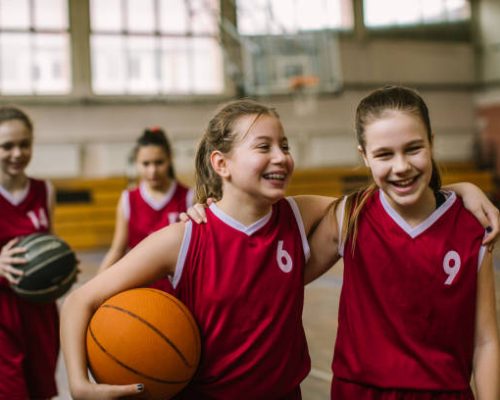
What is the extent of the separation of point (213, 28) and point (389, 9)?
4.04m

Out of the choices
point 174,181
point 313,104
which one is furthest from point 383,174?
point 313,104

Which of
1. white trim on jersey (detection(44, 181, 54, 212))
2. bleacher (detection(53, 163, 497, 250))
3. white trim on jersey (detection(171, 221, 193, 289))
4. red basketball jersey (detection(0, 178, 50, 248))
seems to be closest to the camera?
white trim on jersey (detection(171, 221, 193, 289))

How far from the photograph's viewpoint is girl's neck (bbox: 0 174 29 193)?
2.97 m

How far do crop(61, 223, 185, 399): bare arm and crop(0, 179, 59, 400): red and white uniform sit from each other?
1.18 m

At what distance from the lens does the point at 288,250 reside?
1.90 m

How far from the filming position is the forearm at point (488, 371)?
172cm

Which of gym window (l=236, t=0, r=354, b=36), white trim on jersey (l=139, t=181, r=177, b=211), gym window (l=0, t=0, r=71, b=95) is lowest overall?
white trim on jersey (l=139, t=181, r=177, b=211)

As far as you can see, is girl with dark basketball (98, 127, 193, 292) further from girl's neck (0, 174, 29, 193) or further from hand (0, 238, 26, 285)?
hand (0, 238, 26, 285)

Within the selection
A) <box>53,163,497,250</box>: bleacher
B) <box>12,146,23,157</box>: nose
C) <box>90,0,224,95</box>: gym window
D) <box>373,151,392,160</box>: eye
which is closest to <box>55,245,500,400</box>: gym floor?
<box>12,146,23,157</box>: nose

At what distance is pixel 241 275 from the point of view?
6.00ft

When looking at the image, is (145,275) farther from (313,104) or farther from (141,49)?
(313,104)

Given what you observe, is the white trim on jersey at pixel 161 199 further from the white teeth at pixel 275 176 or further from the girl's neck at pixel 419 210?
the girl's neck at pixel 419 210

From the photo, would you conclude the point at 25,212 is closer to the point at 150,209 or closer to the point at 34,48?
the point at 150,209

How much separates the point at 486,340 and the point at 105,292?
1.05 m
